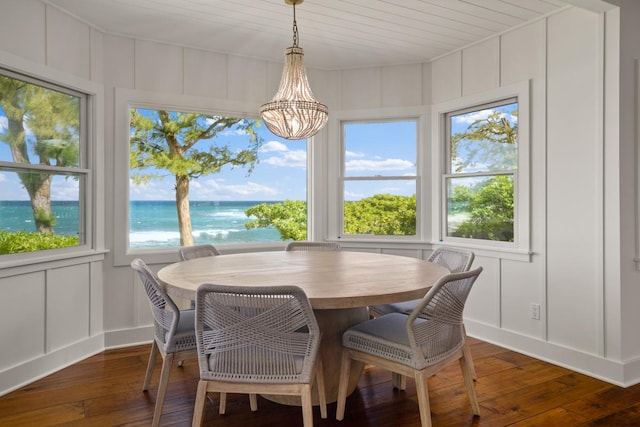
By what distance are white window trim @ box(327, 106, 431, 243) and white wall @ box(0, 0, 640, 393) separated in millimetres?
321

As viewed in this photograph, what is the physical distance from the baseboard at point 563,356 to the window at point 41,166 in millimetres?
3349

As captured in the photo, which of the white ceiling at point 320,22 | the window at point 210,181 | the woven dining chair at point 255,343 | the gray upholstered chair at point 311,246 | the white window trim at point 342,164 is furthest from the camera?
the white window trim at point 342,164

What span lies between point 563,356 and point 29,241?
3793 millimetres

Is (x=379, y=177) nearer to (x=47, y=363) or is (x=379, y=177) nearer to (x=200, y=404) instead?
(x=200, y=404)

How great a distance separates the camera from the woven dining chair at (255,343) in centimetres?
173

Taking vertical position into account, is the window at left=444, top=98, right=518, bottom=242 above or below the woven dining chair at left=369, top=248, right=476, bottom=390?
above

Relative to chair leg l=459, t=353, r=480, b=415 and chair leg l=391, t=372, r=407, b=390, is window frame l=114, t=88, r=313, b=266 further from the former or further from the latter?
chair leg l=459, t=353, r=480, b=415

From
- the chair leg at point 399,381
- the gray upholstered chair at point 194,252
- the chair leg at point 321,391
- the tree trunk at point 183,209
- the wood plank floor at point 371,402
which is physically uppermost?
the tree trunk at point 183,209

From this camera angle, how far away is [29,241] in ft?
9.81

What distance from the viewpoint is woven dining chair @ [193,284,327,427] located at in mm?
1733

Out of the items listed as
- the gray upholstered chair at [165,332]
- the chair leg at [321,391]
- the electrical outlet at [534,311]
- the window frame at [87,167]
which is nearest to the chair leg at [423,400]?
the chair leg at [321,391]

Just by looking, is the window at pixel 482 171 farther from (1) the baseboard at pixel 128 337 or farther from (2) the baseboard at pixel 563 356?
(1) the baseboard at pixel 128 337

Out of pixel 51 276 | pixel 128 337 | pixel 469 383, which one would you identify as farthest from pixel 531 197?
pixel 51 276

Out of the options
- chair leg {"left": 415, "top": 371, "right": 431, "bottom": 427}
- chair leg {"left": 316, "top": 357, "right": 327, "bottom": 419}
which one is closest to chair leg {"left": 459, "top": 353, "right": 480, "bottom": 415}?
chair leg {"left": 415, "top": 371, "right": 431, "bottom": 427}
